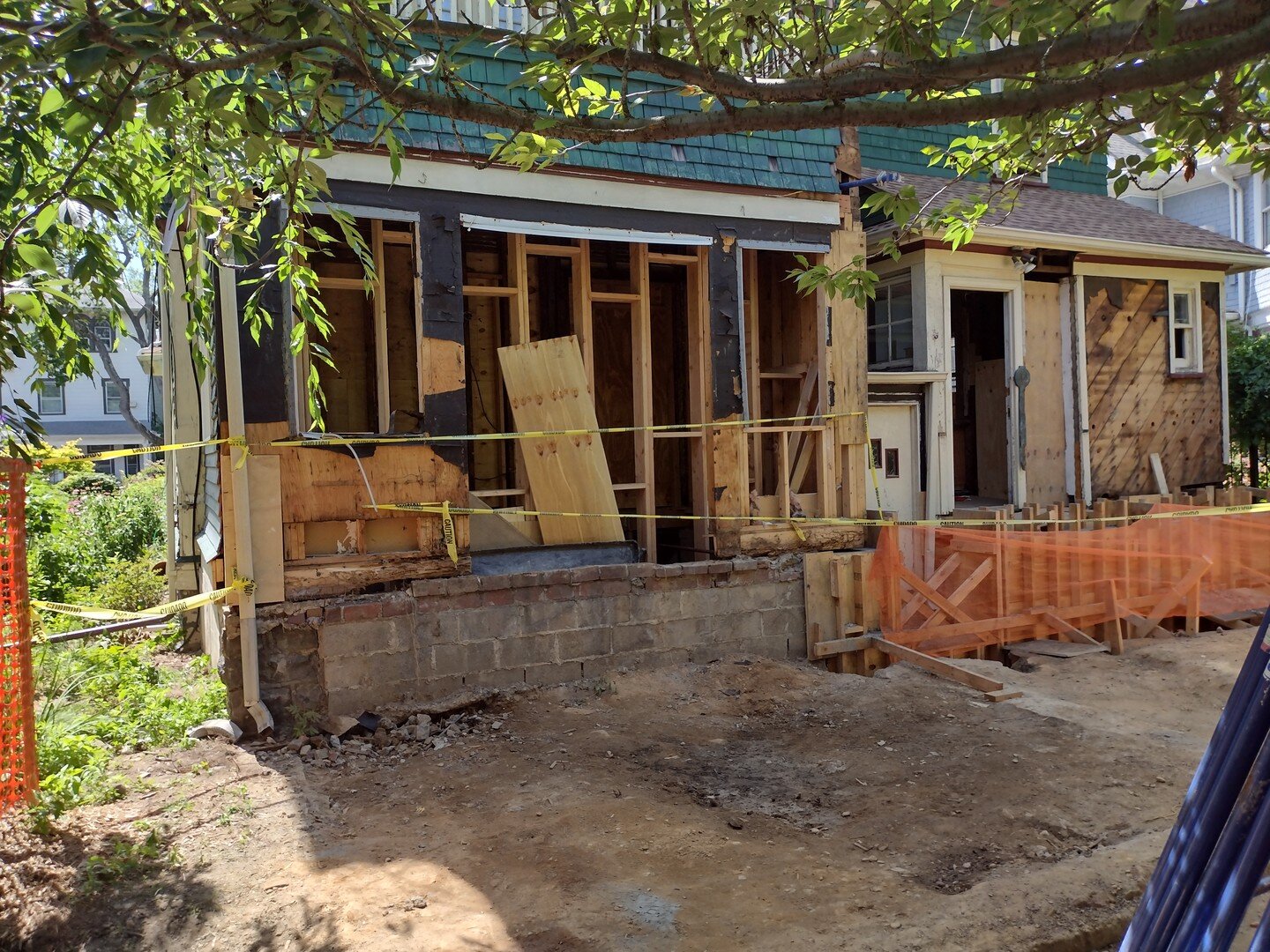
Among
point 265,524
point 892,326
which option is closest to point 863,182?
point 892,326

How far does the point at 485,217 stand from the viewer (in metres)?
7.52

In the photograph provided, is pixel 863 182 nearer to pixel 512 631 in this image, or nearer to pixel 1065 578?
pixel 1065 578

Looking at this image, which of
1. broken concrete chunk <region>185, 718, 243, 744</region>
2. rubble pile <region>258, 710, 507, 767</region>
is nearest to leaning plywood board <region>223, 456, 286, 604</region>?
broken concrete chunk <region>185, 718, 243, 744</region>

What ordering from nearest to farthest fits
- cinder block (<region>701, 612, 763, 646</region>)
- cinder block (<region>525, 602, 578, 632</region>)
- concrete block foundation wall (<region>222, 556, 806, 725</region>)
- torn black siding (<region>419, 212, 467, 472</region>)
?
1. concrete block foundation wall (<region>222, 556, 806, 725</region>)
2. torn black siding (<region>419, 212, 467, 472</region>)
3. cinder block (<region>525, 602, 578, 632</region>)
4. cinder block (<region>701, 612, 763, 646</region>)

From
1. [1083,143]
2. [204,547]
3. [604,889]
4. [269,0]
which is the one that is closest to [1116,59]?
[1083,143]

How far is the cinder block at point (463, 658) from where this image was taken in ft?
23.1

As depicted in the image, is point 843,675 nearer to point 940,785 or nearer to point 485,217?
point 940,785

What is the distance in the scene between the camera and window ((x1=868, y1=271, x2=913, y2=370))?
1224 cm

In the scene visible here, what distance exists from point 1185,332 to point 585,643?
1143 centimetres

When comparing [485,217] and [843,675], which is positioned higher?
[485,217]

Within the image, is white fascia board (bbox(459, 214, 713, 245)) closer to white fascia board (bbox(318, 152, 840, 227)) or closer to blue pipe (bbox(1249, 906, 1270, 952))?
white fascia board (bbox(318, 152, 840, 227))

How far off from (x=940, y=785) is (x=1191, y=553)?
5763 mm

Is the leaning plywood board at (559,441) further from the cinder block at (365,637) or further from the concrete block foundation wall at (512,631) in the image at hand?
the cinder block at (365,637)

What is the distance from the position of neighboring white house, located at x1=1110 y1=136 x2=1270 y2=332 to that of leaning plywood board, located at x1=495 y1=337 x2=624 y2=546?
16.8m
